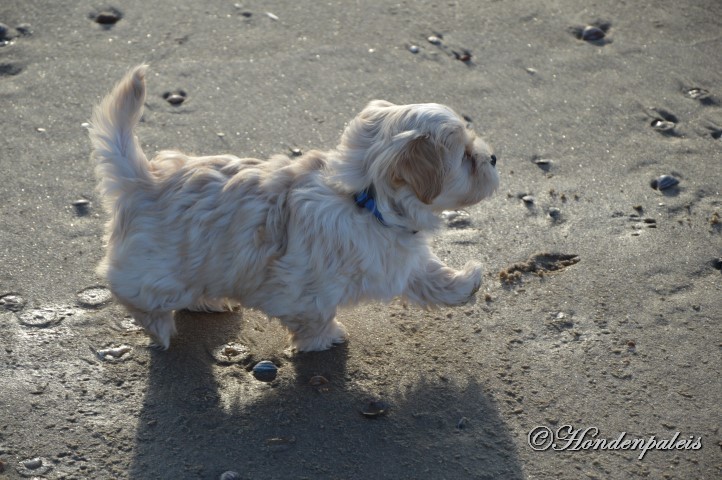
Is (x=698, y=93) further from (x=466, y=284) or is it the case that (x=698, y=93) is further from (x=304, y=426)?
(x=304, y=426)

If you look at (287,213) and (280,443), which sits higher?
(287,213)

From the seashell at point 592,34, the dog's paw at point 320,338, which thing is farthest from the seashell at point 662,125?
the dog's paw at point 320,338

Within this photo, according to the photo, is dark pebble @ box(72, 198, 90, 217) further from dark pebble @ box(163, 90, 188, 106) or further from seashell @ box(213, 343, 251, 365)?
seashell @ box(213, 343, 251, 365)

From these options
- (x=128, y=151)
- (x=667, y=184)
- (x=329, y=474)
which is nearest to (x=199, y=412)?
(x=329, y=474)

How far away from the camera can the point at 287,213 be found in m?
3.62

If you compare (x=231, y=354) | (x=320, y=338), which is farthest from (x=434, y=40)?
(x=231, y=354)

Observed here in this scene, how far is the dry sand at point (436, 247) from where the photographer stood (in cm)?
339

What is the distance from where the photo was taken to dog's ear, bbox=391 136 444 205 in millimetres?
3473

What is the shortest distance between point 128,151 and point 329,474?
1.59 metres

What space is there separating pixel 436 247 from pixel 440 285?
0.61 meters

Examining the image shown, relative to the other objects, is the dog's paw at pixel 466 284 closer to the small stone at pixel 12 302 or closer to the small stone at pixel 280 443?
the small stone at pixel 280 443

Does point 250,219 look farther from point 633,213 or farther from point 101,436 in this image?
point 633,213

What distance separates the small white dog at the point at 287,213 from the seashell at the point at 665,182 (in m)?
1.54

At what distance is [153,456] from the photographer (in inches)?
130
